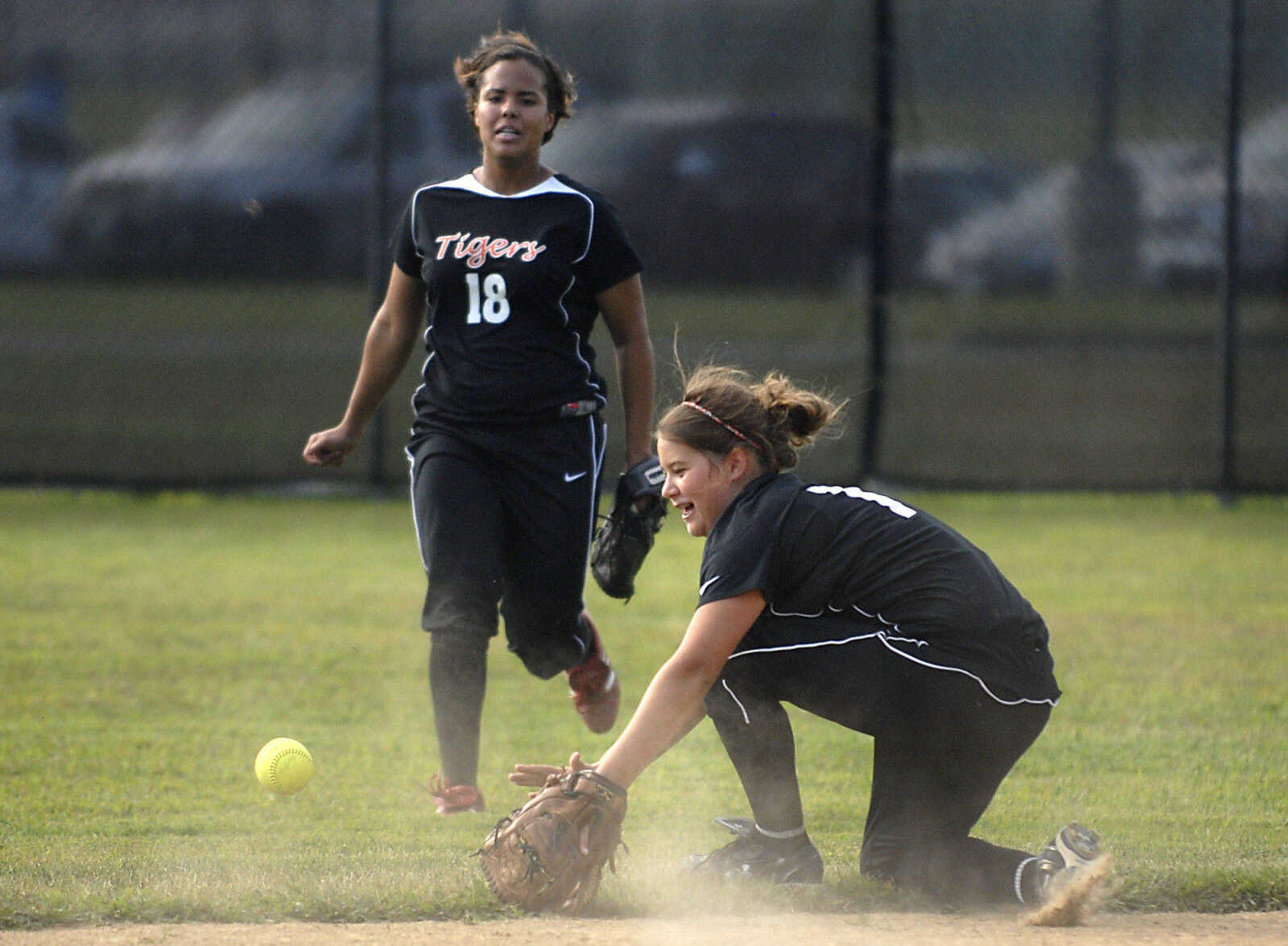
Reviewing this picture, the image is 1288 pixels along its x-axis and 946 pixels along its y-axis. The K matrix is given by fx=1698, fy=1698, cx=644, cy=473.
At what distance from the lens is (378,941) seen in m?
2.87

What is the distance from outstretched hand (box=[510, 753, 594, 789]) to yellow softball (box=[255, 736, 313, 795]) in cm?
97

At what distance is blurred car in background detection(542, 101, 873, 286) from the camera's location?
8594mm

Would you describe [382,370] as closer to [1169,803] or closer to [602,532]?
[602,532]

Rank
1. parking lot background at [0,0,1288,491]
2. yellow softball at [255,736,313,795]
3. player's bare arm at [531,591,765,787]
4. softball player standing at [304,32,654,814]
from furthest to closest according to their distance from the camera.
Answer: parking lot background at [0,0,1288,491], softball player standing at [304,32,654,814], yellow softball at [255,736,313,795], player's bare arm at [531,591,765,787]

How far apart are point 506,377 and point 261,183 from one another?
5.12 metres

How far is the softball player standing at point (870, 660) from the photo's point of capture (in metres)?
Answer: 3.14

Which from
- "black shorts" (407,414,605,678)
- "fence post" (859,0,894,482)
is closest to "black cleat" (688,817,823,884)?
"black shorts" (407,414,605,678)

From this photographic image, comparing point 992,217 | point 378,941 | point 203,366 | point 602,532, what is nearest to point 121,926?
point 378,941

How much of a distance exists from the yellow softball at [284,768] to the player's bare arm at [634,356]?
104cm

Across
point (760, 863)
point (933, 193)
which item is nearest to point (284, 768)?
point (760, 863)

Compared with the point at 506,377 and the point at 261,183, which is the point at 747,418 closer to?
the point at 506,377

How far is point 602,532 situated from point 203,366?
5035 millimetres

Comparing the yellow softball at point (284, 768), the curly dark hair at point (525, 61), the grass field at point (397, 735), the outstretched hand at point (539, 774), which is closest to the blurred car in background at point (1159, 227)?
the grass field at point (397, 735)

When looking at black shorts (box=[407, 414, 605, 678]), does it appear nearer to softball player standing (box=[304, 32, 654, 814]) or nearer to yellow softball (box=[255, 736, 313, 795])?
softball player standing (box=[304, 32, 654, 814])
